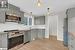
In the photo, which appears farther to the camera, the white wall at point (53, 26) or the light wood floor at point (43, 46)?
the white wall at point (53, 26)

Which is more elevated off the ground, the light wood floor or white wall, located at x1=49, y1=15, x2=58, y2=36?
white wall, located at x1=49, y1=15, x2=58, y2=36

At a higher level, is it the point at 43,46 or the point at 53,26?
the point at 53,26

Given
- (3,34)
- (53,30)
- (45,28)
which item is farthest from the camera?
(53,30)

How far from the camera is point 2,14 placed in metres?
4.34

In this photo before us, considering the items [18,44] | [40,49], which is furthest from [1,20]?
[40,49]

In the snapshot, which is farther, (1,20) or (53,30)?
(53,30)

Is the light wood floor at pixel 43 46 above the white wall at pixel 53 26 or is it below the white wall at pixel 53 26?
below

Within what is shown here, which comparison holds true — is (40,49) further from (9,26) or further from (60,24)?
(60,24)

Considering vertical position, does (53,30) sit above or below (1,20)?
below

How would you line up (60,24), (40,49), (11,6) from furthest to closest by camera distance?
(60,24) → (40,49) → (11,6)

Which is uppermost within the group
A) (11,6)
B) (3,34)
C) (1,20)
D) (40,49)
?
(11,6)

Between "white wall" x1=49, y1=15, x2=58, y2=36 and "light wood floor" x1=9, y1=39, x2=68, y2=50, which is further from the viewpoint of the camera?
"white wall" x1=49, y1=15, x2=58, y2=36

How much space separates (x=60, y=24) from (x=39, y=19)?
7.04 ft

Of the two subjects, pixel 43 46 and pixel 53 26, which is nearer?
pixel 43 46
